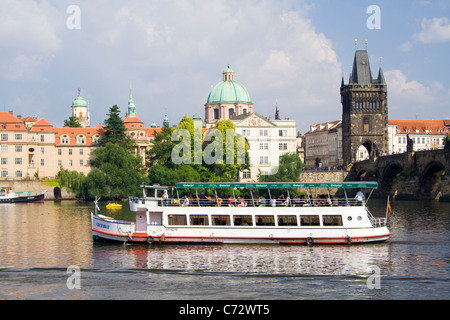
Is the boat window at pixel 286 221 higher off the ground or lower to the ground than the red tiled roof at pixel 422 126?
lower

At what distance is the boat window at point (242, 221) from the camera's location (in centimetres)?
4991

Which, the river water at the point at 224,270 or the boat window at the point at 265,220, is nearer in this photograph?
the river water at the point at 224,270

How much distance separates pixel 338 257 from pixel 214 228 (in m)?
9.78

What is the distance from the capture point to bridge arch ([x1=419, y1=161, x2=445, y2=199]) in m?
118

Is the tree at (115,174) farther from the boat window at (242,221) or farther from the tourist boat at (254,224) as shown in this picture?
the boat window at (242,221)

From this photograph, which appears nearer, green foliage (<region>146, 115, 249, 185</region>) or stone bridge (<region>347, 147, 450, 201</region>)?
stone bridge (<region>347, 147, 450, 201</region>)

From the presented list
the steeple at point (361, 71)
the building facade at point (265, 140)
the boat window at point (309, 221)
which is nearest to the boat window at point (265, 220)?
the boat window at point (309, 221)

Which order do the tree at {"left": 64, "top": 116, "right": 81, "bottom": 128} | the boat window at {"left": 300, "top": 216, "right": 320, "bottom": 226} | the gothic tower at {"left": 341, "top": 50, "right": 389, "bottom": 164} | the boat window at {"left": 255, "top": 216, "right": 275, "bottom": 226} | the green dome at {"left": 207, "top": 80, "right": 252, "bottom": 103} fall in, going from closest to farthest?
the boat window at {"left": 300, "top": 216, "right": 320, "bottom": 226}, the boat window at {"left": 255, "top": 216, "right": 275, "bottom": 226}, the gothic tower at {"left": 341, "top": 50, "right": 389, "bottom": 164}, the green dome at {"left": 207, "top": 80, "right": 252, "bottom": 103}, the tree at {"left": 64, "top": 116, "right": 81, "bottom": 128}

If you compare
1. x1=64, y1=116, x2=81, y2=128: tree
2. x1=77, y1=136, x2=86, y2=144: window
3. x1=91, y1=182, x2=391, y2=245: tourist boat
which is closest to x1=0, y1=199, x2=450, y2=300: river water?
x1=91, y1=182, x2=391, y2=245: tourist boat

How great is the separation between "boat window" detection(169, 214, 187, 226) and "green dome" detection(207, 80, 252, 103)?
117 m

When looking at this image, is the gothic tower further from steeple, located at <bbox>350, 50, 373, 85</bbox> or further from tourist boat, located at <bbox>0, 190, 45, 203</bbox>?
tourist boat, located at <bbox>0, 190, 45, 203</bbox>

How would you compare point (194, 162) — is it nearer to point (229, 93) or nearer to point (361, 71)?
point (229, 93)
